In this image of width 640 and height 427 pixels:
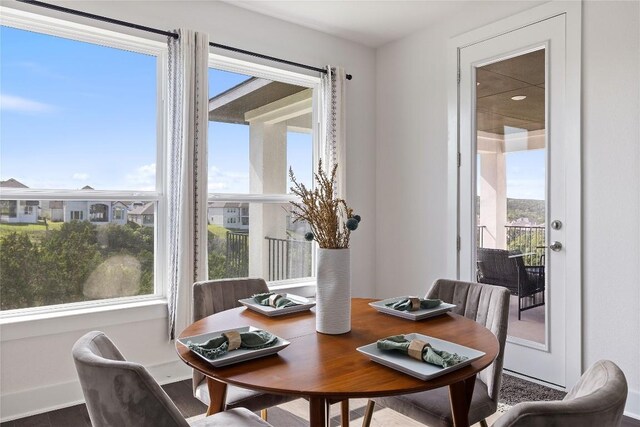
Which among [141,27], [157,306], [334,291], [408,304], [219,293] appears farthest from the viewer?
[157,306]

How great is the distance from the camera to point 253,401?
173 cm

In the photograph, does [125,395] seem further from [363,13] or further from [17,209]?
[363,13]

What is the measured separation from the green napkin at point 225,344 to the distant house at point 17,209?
73.3 inches

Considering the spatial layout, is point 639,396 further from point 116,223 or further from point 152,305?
point 116,223

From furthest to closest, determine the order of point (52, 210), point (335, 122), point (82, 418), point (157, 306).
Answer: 1. point (335, 122)
2. point (157, 306)
3. point (52, 210)
4. point (82, 418)

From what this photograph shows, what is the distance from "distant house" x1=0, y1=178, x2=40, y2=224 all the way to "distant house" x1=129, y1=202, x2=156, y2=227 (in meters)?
0.56

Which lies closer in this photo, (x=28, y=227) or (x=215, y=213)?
(x=28, y=227)

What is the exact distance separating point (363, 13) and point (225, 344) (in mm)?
2966

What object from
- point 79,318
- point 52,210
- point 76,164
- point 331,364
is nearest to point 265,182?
point 76,164

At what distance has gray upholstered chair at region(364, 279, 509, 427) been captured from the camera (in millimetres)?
1602

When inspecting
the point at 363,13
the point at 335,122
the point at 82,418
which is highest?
the point at 363,13

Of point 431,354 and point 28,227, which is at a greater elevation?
point 28,227

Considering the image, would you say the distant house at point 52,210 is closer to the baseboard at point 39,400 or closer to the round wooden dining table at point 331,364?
the baseboard at point 39,400

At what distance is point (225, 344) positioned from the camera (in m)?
1.36
